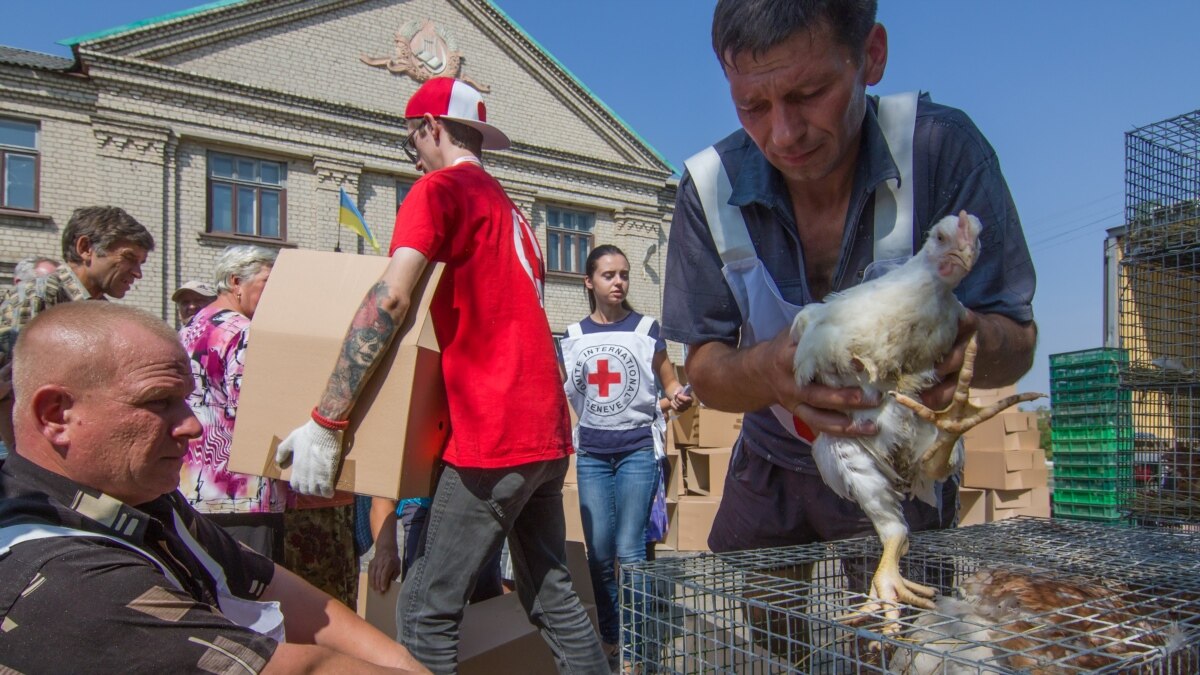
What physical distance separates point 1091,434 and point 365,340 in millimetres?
4517

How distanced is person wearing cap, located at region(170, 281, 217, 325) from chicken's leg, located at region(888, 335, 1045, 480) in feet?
11.5

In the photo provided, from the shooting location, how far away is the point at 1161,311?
4.34 m

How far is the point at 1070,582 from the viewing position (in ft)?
4.21

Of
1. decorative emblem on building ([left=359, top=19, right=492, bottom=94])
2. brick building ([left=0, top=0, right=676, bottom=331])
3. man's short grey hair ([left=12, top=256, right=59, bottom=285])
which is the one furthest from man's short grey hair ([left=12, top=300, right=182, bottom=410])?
decorative emblem on building ([left=359, top=19, right=492, bottom=94])

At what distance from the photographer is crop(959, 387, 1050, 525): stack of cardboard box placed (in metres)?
5.89

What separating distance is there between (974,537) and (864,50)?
→ 104 cm

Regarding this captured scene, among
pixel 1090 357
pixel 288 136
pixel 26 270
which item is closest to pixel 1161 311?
pixel 1090 357

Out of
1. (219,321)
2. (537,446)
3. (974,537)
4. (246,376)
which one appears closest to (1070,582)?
(974,537)

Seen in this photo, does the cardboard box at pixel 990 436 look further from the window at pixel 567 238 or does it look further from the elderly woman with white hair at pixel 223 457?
the window at pixel 567 238

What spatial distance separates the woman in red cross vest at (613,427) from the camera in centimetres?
370

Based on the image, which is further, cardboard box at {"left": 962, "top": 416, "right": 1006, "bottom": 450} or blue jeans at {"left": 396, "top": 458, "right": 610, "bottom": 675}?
cardboard box at {"left": 962, "top": 416, "right": 1006, "bottom": 450}

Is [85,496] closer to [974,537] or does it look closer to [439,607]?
[439,607]

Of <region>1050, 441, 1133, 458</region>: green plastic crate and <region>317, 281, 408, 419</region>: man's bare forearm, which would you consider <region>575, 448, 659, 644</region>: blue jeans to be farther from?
<region>1050, 441, 1133, 458</region>: green plastic crate

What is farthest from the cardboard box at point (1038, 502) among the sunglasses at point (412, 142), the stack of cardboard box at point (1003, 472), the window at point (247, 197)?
the window at point (247, 197)
